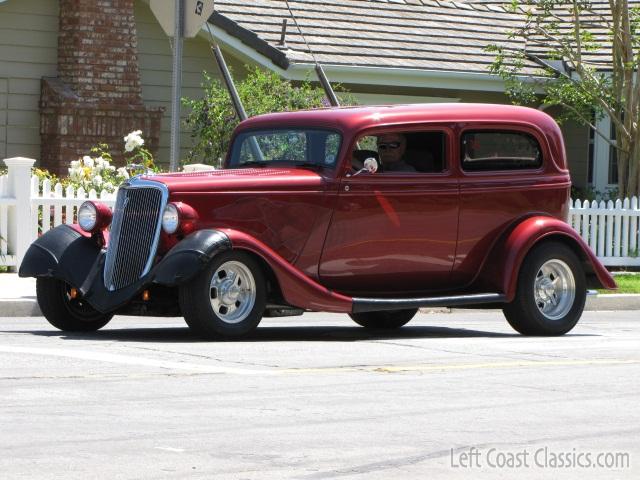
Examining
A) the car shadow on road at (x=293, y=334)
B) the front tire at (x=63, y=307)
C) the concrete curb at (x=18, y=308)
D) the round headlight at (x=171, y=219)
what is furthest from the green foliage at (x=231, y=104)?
the round headlight at (x=171, y=219)

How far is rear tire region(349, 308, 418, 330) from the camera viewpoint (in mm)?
13734

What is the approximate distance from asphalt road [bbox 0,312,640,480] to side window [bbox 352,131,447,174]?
4.70 feet

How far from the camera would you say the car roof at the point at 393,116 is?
12.5 m

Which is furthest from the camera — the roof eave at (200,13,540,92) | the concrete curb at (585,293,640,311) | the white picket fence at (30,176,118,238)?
the roof eave at (200,13,540,92)

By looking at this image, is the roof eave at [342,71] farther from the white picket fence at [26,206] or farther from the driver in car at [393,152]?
the driver in car at [393,152]

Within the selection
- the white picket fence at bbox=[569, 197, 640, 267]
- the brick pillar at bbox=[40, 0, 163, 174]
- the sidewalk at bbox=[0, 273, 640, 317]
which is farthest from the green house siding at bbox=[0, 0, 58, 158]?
the white picket fence at bbox=[569, 197, 640, 267]

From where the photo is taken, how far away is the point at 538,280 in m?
13.1

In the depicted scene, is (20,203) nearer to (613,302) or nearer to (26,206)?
(26,206)

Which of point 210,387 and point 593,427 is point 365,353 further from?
point 593,427

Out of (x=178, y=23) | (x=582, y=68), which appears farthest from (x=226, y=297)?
(x=582, y=68)

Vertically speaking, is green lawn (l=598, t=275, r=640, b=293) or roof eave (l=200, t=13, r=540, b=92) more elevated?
roof eave (l=200, t=13, r=540, b=92)

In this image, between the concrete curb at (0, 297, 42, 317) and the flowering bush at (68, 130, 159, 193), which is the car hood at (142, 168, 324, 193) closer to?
the concrete curb at (0, 297, 42, 317)

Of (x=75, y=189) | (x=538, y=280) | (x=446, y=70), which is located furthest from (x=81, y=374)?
(x=446, y=70)

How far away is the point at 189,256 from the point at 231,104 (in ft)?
35.9
